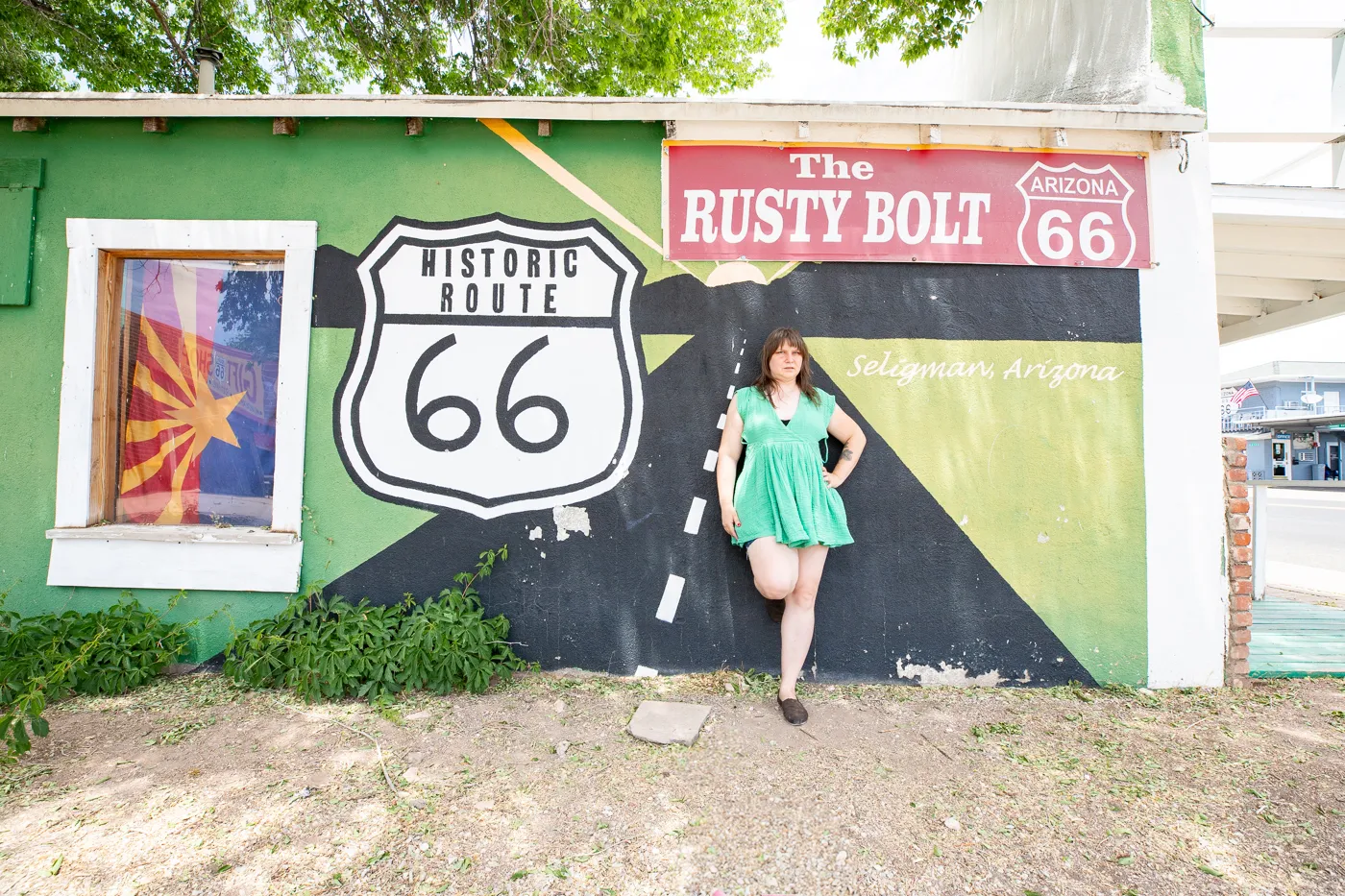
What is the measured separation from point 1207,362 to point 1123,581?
132 centimetres

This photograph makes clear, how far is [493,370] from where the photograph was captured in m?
3.64

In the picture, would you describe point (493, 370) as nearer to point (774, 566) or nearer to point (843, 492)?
point (774, 566)

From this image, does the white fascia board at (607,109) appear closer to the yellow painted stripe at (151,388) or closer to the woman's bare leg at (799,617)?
the yellow painted stripe at (151,388)

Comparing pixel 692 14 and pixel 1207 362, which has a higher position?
pixel 692 14

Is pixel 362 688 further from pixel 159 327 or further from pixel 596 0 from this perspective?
pixel 596 0

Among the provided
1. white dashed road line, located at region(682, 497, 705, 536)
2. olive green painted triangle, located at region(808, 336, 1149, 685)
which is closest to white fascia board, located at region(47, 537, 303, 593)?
white dashed road line, located at region(682, 497, 705, 536)

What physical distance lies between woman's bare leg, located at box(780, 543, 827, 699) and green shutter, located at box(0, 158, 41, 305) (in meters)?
4.41

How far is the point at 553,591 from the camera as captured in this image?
3.62 meters

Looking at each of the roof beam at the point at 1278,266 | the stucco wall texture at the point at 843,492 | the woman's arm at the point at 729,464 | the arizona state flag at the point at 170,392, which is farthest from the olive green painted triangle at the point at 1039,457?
the arizona state flag at the point at 170,392

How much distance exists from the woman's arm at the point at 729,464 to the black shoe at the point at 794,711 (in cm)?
87

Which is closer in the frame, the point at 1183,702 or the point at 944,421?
the point at 1183,702

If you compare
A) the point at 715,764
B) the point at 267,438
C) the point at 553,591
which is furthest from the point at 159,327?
the point at 715,764

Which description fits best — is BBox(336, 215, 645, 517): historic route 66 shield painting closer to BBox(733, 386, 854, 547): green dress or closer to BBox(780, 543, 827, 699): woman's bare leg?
BBox(733, 386, 854, 547): green dress

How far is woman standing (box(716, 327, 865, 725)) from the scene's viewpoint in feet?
10.3
